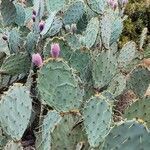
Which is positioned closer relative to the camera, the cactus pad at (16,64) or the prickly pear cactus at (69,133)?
the prickly pear cactus at (69,133)

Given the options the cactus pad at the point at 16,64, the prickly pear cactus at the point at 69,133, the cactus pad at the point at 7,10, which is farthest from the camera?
the cactus pad at the point at 7,10

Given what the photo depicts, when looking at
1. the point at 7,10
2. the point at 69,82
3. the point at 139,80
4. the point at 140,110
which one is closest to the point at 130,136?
the point at 140,110

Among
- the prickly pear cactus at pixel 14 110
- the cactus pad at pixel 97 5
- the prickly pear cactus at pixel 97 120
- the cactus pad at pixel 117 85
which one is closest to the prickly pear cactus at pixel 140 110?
the prickly pear cactus at pixel 97 120

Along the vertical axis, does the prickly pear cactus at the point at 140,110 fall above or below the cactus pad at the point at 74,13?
above

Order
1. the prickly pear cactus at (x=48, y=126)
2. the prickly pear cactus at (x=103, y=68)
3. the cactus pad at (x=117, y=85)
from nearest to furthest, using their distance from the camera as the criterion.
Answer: the prickly pear cactus at (x=48, y=126) → the prickly pear cactus at (x=103, y=68) → the cactus pad at (x=117, y=85)

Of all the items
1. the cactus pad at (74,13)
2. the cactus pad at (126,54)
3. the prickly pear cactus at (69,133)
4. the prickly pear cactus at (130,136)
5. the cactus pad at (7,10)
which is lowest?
the cactus pad at (126,54)

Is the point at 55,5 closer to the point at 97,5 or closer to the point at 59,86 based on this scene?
the point at 97,5

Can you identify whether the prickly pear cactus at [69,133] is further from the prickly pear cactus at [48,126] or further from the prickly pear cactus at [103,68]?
the prickly pear cactus at [103,68]
